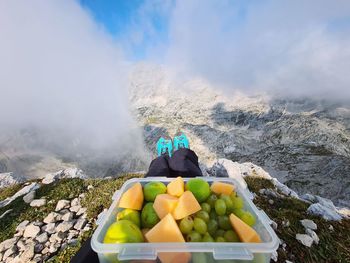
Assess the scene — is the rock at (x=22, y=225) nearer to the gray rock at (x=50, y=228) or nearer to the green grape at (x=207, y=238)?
the gray rock at (x=50, y=228)

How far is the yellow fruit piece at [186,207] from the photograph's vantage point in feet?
8.14

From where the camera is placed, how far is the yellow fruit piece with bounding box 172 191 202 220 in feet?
8.14

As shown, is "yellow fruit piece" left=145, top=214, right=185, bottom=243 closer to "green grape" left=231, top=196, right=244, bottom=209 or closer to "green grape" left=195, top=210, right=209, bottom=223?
"green grape" left=195, top=210, right=209, bottom=223

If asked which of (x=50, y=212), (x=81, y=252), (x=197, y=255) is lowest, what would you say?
(x=50, y=212)

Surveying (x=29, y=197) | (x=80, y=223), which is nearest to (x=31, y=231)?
(x=80, y=223)

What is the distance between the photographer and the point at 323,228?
6379mm

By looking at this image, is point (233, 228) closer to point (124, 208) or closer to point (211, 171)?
point (124, 208)

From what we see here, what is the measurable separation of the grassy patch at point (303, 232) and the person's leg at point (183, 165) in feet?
7.86

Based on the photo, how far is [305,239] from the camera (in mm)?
5656

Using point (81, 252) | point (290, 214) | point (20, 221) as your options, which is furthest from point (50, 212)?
point (290, 214)

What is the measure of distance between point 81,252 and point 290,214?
5766mm

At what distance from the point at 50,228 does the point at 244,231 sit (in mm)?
6154

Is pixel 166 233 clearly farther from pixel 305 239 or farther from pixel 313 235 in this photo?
pixel 313 235

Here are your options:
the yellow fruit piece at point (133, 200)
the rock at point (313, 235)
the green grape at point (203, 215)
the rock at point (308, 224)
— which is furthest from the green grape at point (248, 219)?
the rock at point (308, 224)
